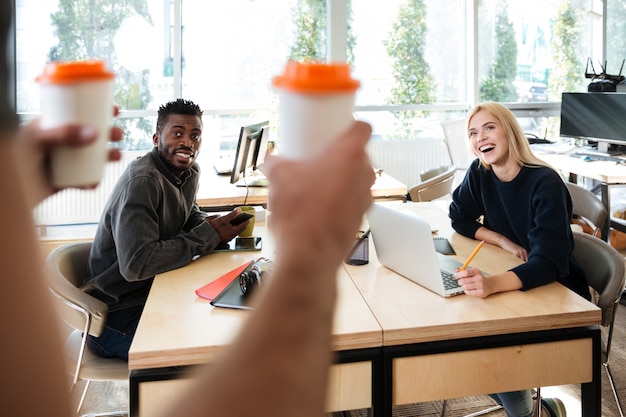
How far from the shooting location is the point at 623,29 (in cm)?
642

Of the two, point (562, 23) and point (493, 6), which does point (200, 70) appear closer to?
point (493, 6)

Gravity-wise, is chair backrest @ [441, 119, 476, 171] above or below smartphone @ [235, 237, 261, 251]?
above

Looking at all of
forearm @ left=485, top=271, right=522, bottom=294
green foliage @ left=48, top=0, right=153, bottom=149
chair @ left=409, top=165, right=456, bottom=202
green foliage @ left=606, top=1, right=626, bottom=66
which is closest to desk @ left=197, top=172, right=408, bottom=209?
chair @ left=409, top=165, right=456, bottom=202

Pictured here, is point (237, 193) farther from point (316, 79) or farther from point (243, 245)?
point (316, 79)

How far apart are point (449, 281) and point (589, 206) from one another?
4.99 feet

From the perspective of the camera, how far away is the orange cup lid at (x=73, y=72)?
1.45 ft

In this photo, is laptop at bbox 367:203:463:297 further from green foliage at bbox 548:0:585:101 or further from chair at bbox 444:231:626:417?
green foliage at bbox 548:0:585:101

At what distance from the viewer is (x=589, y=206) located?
300 centimetres

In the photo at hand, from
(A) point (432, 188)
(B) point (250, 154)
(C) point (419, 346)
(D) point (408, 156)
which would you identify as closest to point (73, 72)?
(C) point (419, 346)

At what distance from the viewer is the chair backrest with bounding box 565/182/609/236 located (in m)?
2.91

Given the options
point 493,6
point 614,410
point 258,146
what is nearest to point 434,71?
point 493,6

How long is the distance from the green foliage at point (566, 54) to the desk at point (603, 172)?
179cm

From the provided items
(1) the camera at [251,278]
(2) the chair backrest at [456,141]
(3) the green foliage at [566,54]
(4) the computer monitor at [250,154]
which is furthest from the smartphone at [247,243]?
(3) the green foliage at [566,54]

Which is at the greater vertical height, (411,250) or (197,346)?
(411,250)
